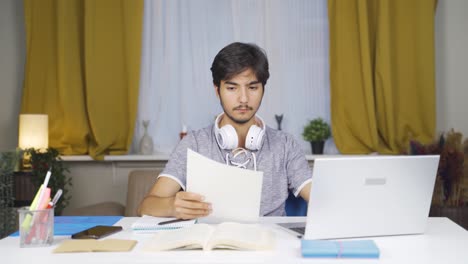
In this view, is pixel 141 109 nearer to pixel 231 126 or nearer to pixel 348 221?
pixel 231 126

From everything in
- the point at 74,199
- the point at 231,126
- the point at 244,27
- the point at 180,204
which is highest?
the point at 244,27

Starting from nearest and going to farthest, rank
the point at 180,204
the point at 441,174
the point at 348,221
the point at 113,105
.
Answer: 1. the point at 348,221
2. the point at 180,204
3. the point at 441,174
4. the point at 113,105

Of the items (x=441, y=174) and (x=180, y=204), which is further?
(x=441, y=174)

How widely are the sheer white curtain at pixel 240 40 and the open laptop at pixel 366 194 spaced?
7.70 ft

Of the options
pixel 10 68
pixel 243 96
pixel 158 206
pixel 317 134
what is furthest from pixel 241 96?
pixel 10 68

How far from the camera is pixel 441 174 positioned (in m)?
3.17

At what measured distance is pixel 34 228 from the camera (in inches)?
61.1

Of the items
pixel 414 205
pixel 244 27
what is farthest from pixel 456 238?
pixel 244 27

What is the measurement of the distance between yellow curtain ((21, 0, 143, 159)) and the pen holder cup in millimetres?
2211


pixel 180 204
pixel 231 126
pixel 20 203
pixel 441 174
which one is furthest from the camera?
pixel 20 203

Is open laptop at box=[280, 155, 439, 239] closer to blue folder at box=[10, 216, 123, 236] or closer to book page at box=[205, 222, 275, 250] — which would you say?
book page at box=[205, 222, 275, 250]

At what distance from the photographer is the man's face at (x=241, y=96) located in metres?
2.21

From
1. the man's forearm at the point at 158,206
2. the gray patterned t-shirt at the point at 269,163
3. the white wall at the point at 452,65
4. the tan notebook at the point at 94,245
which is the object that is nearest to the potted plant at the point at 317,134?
the white wall at the point at 452,65

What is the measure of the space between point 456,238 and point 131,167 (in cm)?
259
